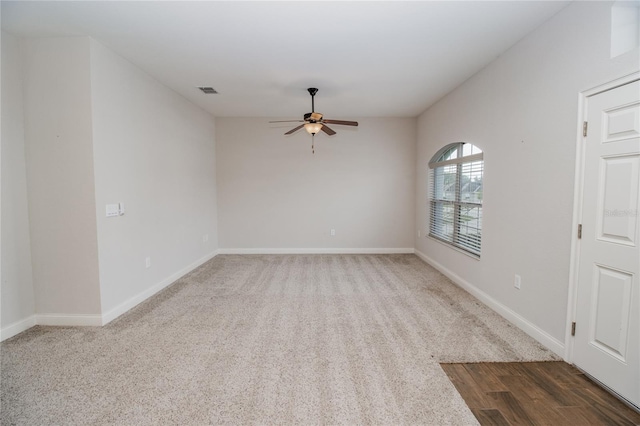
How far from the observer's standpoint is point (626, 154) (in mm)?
1721

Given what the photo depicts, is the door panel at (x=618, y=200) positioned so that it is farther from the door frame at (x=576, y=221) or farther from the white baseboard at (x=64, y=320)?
the white baseboard at (x=64, y=320)

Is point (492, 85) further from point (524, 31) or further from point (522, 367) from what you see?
point (522, 367)

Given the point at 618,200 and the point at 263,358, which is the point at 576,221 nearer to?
the point at 618,200

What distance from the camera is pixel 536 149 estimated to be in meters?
2.43

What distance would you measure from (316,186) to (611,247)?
4406 millimetres

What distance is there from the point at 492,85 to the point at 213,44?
2994 mm

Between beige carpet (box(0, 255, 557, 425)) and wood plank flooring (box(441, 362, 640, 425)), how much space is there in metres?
0.11

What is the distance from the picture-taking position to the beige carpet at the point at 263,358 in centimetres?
164

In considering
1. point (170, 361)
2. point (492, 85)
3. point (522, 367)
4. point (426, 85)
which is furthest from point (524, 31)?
point (170, 361)

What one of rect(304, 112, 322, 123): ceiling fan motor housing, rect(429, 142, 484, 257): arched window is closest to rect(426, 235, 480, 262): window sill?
rect(429, 142, 484, 257): arched window

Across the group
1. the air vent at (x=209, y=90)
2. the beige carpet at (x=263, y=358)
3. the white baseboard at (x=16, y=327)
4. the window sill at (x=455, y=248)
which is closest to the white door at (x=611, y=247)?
the beige carpet at (x=263, y=358)

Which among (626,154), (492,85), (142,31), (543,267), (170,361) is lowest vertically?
(170,361)

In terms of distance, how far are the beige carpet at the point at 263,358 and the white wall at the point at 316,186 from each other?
2162 mm

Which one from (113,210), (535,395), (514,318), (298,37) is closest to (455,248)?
(514,318)
